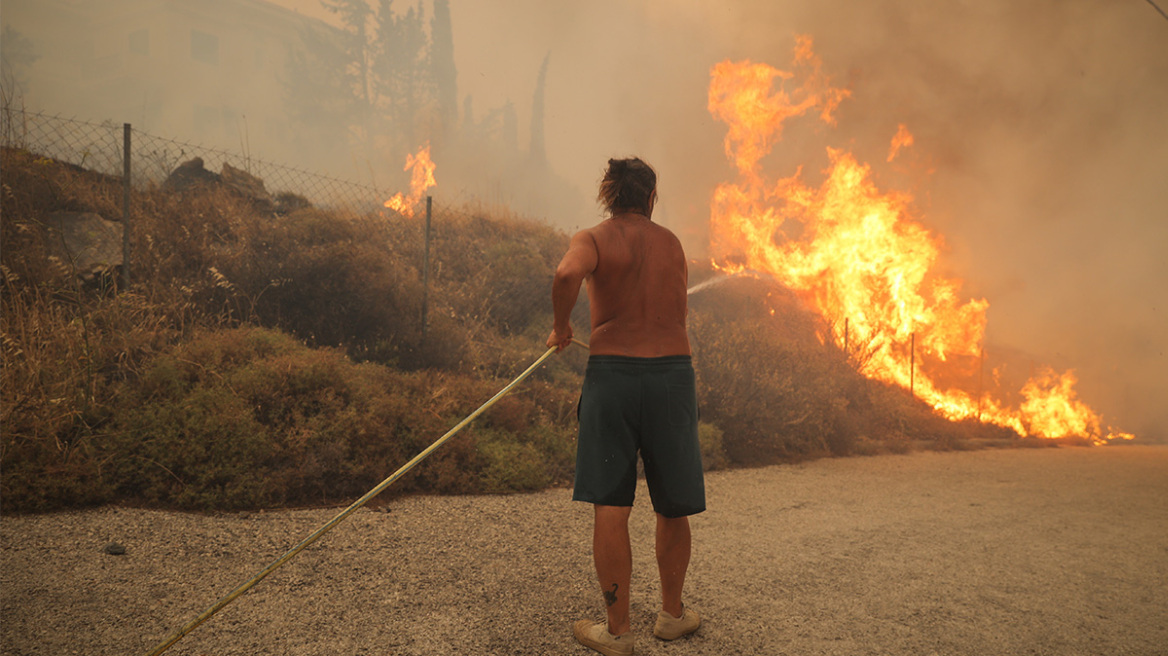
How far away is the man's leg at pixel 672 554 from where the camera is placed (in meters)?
3.04

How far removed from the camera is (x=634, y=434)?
2971mm

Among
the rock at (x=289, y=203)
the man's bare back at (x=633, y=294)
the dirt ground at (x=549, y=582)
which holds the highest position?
the rock at (x=289, y=203)

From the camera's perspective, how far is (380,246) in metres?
11.6

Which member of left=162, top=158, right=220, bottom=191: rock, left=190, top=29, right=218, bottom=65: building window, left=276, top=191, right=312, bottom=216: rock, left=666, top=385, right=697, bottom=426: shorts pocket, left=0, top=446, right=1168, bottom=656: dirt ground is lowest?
left=0, top=446, right=1168, bottom=656: dirt ground

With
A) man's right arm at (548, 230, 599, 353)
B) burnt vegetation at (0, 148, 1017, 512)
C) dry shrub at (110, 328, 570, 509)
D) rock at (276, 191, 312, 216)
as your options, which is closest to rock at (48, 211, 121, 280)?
burnt vegetation at (0, 148, 1017, 512)

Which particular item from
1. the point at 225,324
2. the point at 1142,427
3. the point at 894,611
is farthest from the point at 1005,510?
the point at 1142,427

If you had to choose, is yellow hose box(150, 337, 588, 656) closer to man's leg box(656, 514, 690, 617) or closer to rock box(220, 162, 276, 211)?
man's leg box(656, 514, 690, 617)

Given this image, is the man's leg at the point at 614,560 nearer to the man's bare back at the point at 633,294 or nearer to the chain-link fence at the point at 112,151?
the man's bare back at the point at 633,294

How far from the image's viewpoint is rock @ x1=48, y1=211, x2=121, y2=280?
7453mm

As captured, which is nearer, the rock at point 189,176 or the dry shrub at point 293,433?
the dry shrub at point 293,433

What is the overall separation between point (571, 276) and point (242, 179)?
37.7 ft

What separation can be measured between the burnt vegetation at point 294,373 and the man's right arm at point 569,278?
312 cm

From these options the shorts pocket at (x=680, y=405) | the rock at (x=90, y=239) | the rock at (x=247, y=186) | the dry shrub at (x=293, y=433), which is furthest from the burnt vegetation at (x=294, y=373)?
the shorts pocket at (x=680, y=405)

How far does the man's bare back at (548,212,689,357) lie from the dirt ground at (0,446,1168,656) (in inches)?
56.4
